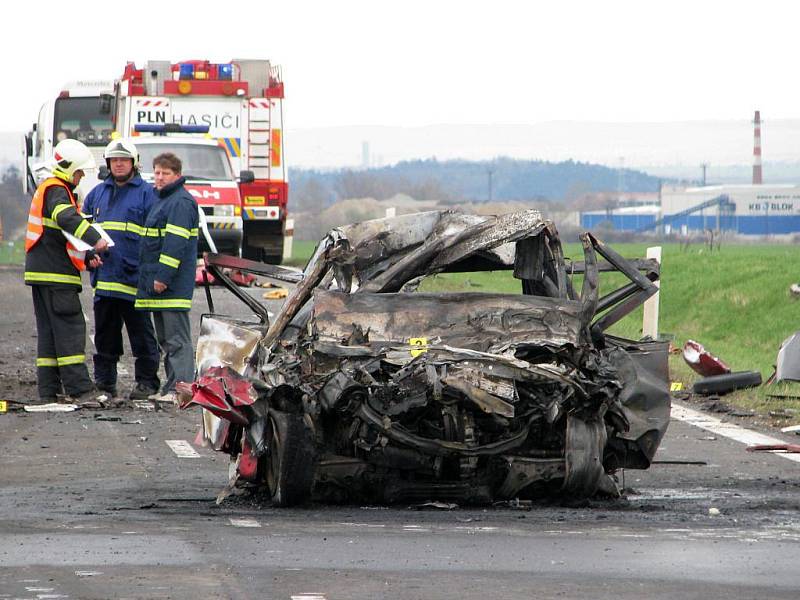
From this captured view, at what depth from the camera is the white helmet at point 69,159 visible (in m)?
12.6

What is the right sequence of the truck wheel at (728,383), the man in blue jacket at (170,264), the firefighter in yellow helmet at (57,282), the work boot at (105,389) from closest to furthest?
1. the man in blue jacket at (170,264)
2. the firefighter in yellow helmet at (57,282)
3. the work boot at (105,389)
4. the truck wheel at (728,383)

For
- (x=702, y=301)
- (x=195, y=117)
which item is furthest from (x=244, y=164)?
(x=702, y=301)

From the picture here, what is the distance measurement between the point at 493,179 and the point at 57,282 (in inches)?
5121

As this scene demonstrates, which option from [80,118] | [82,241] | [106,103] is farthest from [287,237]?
[82,241]

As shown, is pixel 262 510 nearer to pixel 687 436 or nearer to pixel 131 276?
pixel 687 436

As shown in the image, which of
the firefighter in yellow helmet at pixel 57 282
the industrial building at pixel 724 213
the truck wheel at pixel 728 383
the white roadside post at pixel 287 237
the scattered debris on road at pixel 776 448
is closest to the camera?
the scattered debris on road at pixel 776 448

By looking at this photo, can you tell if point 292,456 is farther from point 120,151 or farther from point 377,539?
point 120,151

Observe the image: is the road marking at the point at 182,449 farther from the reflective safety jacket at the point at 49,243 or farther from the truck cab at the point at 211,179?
the truck cab at the point at 211,179

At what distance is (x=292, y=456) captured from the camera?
24.8 ft

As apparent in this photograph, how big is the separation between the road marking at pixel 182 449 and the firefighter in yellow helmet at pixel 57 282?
7.70ft

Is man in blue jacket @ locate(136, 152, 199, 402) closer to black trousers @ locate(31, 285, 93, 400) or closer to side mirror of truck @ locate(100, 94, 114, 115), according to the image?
black trousers @ locate(31, 285, 93, 400)

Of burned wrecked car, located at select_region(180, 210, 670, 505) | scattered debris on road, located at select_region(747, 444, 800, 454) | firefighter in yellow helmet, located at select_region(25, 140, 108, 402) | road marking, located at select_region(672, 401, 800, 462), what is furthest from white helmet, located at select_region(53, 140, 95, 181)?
scattered debris on road, located at select_region(747, 444, 800, 454)

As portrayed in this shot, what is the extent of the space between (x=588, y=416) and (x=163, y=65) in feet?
70.1

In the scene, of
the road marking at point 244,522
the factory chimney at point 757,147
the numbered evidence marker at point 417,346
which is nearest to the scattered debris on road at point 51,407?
the numbered evidence marker at point 417,346
